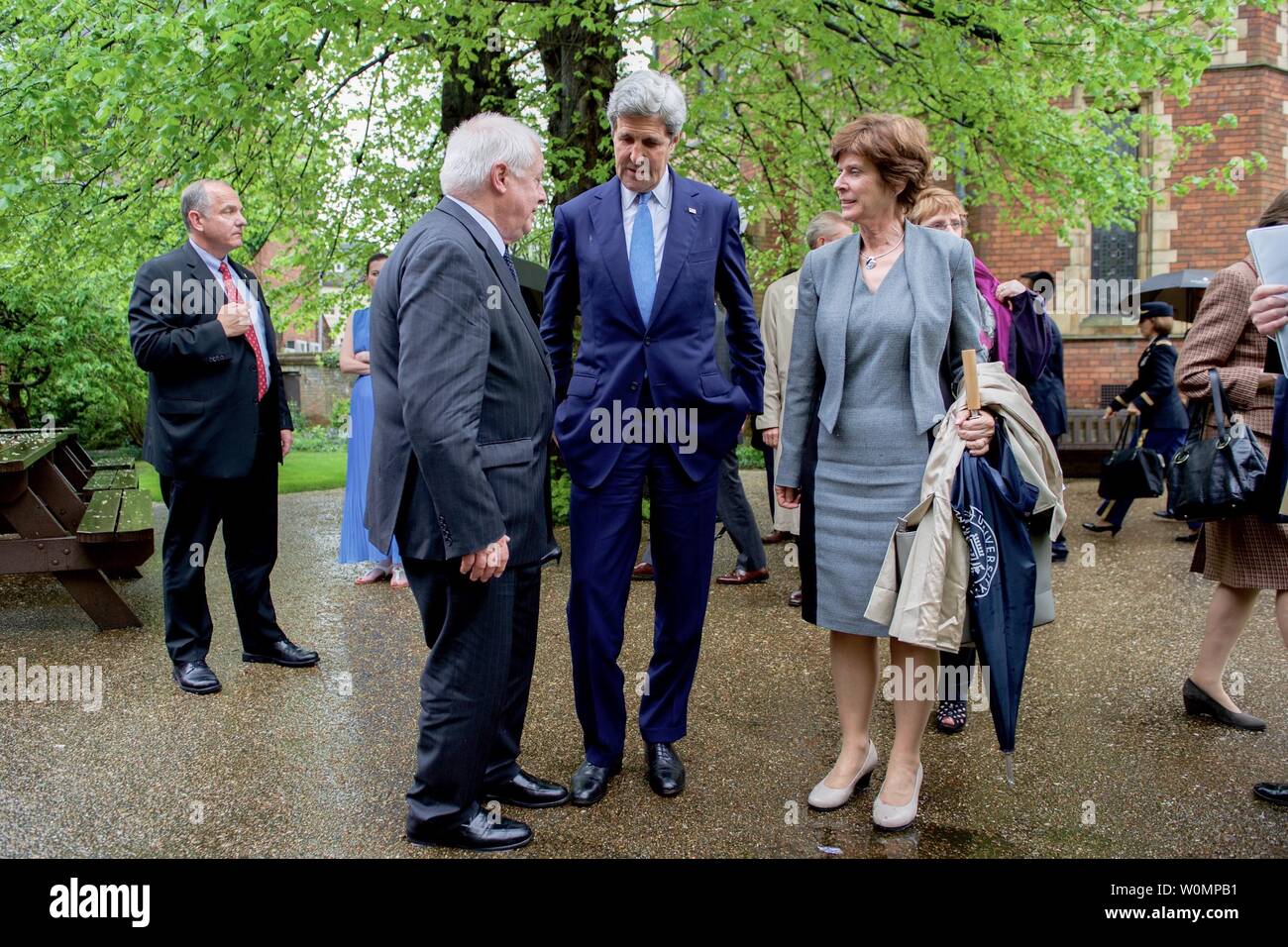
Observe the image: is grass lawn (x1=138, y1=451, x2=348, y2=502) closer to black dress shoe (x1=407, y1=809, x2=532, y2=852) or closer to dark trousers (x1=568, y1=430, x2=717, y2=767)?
dark trousers (x1=568, y1=430, x2=717, y2=767)

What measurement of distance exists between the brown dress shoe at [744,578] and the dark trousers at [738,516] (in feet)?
0.10

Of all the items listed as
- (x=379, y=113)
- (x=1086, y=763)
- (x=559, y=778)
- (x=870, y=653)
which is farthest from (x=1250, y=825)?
(x=379, y=113)

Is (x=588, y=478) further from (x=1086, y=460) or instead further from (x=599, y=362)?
(x=1086, y=460)

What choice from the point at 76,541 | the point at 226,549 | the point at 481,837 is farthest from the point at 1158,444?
the point at 76,541

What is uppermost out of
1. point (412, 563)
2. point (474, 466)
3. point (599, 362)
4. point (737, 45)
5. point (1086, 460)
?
point (737, 45)

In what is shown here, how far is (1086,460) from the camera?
1363 centimetres

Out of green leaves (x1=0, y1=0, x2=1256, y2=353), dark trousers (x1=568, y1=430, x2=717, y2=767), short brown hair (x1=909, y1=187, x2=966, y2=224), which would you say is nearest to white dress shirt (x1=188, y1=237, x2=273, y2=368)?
green leaves (x1=0, y1=0, x2=1256, y2=353)

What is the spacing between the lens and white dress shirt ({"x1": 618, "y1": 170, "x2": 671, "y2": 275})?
12.0ft

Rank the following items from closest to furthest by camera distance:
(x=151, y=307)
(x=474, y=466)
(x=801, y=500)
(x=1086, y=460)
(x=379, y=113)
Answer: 1. (x=474, y=466)
2. (x=801, y=500)
3. (x=151, y=307)
4. (x=379, y=113)
5. (x=1086, y=460)

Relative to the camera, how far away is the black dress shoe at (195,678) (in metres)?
4.79

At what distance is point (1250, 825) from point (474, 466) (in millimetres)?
2653

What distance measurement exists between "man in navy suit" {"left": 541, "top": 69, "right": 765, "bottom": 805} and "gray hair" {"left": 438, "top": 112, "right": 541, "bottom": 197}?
1.57 ft

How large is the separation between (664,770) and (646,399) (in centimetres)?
127

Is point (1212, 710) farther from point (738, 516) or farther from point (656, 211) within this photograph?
point (738, 516)
